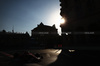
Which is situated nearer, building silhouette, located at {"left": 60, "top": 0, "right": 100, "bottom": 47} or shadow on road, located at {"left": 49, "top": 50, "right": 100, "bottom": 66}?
shadow on road, located at {"left": 49, "top": 50, "right": 100, "bottom": 66}

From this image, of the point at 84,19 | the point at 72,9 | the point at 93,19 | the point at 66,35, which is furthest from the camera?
the point at 66,35

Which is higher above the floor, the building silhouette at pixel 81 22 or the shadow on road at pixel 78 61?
the building silhouette at pixel 81 22

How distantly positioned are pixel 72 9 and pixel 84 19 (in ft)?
24.6

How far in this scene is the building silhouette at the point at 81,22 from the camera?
68.6ft

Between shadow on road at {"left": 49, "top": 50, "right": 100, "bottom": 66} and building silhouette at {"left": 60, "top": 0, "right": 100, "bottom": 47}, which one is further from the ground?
building silhouette at {"left": 60, "top": 0, "right": 100, "bottom": 47}

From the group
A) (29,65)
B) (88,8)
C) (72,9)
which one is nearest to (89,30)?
(88,8)

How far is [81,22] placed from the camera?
83.4 ft

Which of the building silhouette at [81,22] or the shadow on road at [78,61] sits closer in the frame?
the shadow on road at [78,61]

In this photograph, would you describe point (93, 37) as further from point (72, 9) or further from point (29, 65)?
point (29, 65)

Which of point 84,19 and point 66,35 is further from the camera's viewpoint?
point 66,35

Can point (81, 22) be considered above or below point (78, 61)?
above

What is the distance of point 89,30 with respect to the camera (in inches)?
895

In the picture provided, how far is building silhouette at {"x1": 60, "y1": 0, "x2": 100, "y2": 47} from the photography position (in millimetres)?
20906

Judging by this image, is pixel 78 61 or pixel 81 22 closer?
pixel 78 61
